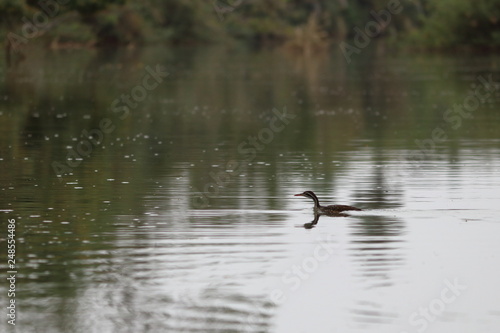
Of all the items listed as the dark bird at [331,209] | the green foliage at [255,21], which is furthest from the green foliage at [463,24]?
the dark bird at [331,209]

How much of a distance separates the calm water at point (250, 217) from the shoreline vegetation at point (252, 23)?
1478 inches

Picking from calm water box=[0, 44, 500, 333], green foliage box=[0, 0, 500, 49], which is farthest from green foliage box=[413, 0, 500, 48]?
calm water box=[0, 44, 500, 333]

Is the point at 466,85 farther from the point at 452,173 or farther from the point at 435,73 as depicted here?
the point at 452,173

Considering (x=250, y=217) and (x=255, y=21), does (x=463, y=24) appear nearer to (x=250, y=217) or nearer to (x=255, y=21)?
(x=255, y=21)

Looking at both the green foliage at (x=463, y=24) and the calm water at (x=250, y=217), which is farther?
the green foliage at (x=463, y=24)

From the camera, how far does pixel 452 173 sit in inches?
823

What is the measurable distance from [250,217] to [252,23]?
355ft

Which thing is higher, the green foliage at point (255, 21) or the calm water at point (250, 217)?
the green foliage at point (255, 21)

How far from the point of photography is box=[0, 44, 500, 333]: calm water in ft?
37.2

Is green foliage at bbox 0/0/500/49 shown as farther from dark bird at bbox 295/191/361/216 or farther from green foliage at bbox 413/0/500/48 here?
dark bird at bbox 295/191/361/216

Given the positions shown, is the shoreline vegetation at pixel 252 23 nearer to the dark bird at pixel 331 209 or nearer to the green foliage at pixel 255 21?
the green foliage at pixel 255 21

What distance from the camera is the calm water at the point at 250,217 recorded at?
11.3m

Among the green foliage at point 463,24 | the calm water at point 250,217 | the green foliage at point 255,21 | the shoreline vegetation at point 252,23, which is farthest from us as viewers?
the green foliage at point 463,24

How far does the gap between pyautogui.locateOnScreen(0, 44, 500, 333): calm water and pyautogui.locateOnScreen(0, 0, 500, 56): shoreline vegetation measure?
37545mm
